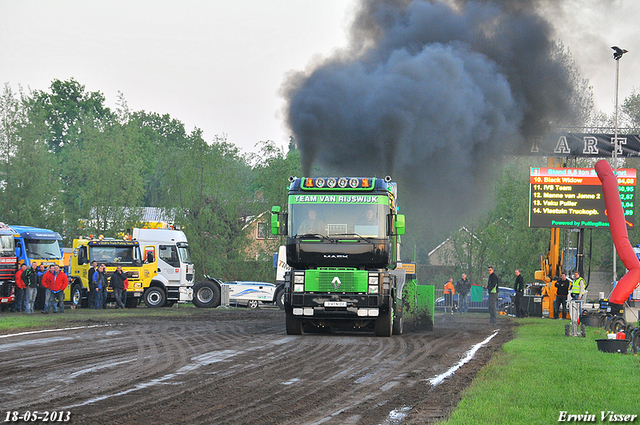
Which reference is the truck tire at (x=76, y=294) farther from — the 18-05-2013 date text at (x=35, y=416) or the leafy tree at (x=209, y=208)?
the 18-05-2013 date text at (x=35, y=416)

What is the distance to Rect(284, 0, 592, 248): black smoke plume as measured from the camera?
22875 mm

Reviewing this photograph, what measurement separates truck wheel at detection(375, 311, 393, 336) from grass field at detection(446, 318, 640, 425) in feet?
9.99

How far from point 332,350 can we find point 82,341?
16.9 feet

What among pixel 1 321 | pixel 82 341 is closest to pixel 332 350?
pixel 82 341

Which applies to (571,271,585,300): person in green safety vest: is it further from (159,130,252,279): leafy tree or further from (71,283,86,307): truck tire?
(159,130,252,279): leafy tree

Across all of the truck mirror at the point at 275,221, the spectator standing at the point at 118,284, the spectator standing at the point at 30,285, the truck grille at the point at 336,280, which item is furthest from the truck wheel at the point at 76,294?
the truck grille at the point at 336,280

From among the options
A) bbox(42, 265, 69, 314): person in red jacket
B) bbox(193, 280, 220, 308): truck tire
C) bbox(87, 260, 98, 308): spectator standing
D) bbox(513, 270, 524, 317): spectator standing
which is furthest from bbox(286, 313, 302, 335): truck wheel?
bbox(193, 280, 220, 308): truck tire

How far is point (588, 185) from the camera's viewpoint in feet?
87.5

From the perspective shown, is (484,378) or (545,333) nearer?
(484,378)

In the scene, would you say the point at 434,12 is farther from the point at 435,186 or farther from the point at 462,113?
the point at 435,186

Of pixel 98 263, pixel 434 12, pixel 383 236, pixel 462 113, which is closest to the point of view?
pixel 383 236

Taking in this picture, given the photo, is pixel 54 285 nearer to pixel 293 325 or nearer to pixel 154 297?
pixel 154 297

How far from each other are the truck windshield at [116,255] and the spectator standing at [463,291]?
46.0ft

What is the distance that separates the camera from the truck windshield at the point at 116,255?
31.0 metres
